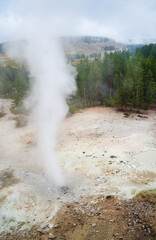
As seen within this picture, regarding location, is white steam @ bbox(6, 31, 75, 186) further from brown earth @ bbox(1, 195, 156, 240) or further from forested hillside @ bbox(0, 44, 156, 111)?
forested hillside @ bbox(0, 44, 156, 111)

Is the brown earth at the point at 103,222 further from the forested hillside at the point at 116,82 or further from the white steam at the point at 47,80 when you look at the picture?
the forested hillside at the point at 116,82

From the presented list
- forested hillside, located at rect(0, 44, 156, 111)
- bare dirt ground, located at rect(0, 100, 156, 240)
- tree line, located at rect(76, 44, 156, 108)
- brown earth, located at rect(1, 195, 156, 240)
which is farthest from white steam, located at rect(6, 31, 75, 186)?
tree line, located at rect(76, 44, 156, 108)

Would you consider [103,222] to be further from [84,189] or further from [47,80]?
[47,80]

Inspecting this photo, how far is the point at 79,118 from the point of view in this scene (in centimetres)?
2795

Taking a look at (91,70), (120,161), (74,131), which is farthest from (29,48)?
(91,70)

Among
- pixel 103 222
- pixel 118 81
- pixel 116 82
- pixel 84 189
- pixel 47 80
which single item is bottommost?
pixel 84 189

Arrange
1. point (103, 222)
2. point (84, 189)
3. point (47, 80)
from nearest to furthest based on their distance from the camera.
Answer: point (103, 222)
point (84, 189)
point (47, 80)

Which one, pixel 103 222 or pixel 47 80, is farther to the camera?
pixel 47 80

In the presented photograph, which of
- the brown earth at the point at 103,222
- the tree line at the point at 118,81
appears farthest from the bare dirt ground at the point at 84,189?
the tree line at the point at 118,81

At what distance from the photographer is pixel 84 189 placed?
34.0 feet

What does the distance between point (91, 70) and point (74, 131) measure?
18541 millimetres

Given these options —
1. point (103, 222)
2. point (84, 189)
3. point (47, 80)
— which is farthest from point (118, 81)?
point (103, 222)

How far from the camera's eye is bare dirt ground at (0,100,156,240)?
23.6ft

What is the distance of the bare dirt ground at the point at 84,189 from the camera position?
7.20 meters
